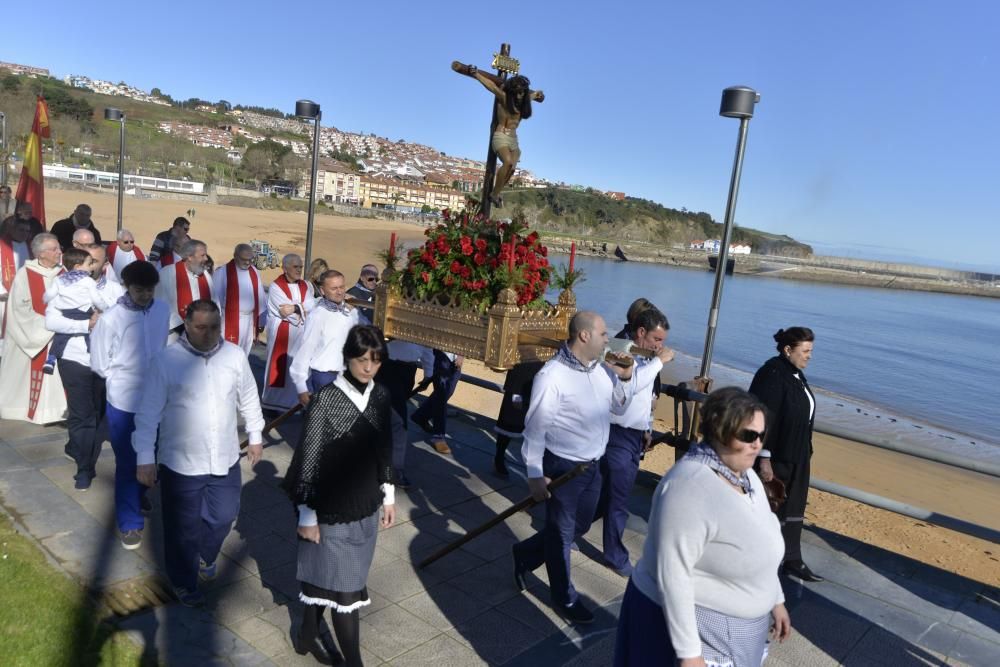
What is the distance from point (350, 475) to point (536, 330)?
6.08ft

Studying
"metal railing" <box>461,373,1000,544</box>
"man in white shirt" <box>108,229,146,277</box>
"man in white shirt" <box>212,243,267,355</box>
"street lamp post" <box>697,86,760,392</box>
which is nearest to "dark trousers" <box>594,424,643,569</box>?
"metal railing" <box>461,373,1000,544</box>

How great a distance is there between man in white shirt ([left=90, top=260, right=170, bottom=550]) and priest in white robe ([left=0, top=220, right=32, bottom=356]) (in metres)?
3.94

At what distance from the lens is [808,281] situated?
109 m

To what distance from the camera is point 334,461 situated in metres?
3.55

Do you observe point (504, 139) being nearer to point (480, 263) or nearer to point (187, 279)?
point (480, 263)

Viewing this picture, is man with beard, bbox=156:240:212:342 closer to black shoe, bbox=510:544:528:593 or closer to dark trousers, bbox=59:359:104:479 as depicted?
dark trousers, bbox=59:359:104:479

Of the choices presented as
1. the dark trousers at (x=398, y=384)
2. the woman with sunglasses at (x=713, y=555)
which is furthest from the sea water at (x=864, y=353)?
the woman with sunglasses at (x=713, y=555)

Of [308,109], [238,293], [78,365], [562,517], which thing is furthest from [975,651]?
[308,109]

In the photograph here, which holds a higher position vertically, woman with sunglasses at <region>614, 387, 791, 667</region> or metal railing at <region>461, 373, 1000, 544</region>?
woman with sunglasses at <region>614, 387, 791, 667</region>

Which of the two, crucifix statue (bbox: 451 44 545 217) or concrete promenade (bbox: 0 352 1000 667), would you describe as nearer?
concrete promenade (bbox: 0 352 1000 667)

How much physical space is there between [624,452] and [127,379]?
3.22 metres

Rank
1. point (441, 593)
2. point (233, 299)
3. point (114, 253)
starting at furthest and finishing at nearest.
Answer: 1. point (114, 253)
2. point (233, 299)
3. point (441, 593)

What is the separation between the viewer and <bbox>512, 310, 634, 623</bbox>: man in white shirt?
4.25 meters

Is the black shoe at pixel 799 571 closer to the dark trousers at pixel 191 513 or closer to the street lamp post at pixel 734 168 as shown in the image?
the street lamp post at pixel 734 168
